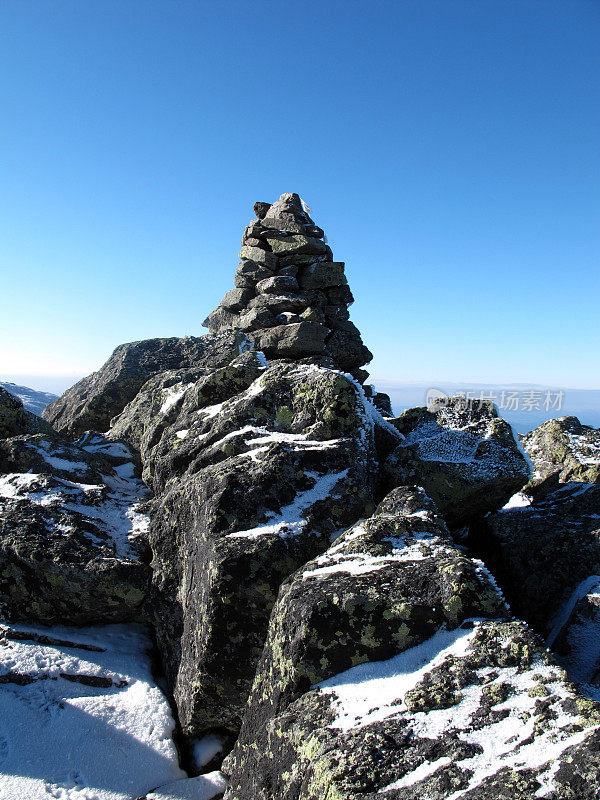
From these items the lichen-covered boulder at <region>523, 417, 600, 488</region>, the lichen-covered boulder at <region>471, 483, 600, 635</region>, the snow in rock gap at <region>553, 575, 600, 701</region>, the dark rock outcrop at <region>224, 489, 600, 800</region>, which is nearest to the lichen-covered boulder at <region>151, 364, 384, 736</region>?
the dark rock outcrop at <region>224, 489, 600, 800</region>

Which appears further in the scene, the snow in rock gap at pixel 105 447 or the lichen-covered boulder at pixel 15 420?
the snow in rock gap at pixel 105 447

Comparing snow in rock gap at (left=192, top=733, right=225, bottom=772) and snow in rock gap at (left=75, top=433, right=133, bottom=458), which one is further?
snow in rock gap at (left=75, top=433, right=133, bottom=458)

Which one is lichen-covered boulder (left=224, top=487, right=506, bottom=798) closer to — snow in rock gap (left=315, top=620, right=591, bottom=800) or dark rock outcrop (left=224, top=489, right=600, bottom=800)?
dark rock outcrop (left=224, top=489, right=600, bottom=800)

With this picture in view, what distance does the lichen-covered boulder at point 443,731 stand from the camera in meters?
4.40

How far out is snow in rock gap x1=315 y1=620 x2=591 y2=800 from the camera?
4.52 meters

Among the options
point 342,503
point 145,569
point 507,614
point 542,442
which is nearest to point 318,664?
point 507,614

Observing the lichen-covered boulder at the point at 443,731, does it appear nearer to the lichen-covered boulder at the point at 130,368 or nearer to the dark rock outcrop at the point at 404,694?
the dark rock outcrop at the point at 404,694

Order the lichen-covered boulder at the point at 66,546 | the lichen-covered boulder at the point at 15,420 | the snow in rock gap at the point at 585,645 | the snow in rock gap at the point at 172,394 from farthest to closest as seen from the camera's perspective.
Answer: the snow in rock gap at the point at 172,394
the lichen-covered boulder at the point at 15,420
the lichen-covered boulder at the point at 66,546
the snow in rock gap at the point at 585,645

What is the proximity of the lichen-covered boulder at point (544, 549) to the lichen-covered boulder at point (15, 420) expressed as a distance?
1411cm

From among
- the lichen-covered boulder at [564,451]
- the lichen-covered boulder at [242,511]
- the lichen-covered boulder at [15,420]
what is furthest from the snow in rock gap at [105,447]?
the lichen-covered boulder at [564,451]

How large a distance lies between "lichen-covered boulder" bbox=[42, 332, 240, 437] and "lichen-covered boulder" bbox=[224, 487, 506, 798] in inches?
562

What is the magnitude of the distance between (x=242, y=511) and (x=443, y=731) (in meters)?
5.27

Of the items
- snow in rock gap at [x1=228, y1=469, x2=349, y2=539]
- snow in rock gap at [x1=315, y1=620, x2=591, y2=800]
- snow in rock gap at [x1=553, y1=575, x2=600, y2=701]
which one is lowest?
snow in rock gap at [x1=553, y1=575, x2=600, y2=701]

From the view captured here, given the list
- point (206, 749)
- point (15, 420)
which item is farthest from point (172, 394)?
point (206, 749)
